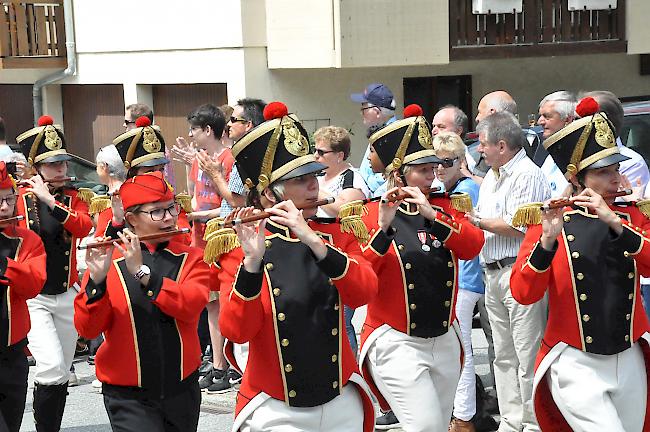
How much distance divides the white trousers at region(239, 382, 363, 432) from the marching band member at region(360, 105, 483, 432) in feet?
3.62

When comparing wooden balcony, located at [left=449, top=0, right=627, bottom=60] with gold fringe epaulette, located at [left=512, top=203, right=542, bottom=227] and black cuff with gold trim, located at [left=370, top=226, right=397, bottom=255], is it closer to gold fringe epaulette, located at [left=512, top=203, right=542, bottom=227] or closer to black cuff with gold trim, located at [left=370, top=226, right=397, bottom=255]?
black cuff with gold trim, located at [left=370, top=226, right=397, bottom=255]

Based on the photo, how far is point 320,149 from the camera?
29.2 feet

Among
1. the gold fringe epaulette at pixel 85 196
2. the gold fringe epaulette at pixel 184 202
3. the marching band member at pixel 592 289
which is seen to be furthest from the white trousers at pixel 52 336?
the marching band member at pixel 592 289

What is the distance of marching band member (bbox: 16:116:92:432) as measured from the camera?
806 centimetres

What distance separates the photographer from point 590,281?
20.1 ft

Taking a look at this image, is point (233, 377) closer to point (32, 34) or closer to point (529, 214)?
point (529, 214)

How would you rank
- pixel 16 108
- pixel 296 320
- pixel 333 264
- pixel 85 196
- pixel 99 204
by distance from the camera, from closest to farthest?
pixel 333 264 < pixel 296 320 < pixel 99 204 < pixel 85 196 < pixel 16 108

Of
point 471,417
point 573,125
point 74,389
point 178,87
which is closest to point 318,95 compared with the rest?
point 178,87

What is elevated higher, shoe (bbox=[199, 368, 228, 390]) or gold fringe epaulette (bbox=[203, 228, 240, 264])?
gold fringe epaulette (bbox=[203, 228, 240, 264])

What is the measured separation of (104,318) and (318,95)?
1334cm

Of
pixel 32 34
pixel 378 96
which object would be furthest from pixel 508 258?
pixel 32 34

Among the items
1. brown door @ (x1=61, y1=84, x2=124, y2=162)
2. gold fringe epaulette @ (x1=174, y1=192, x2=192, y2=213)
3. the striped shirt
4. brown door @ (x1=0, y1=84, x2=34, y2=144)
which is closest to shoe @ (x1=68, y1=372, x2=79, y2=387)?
gold fringe epaulette @ (x1=174, y1=192, x2=192, y2=213)

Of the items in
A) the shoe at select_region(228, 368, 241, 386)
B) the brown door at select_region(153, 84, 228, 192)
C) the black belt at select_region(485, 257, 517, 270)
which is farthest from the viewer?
the brown door at select_region(153, 84, 228, 192)

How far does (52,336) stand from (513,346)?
3045 mm
